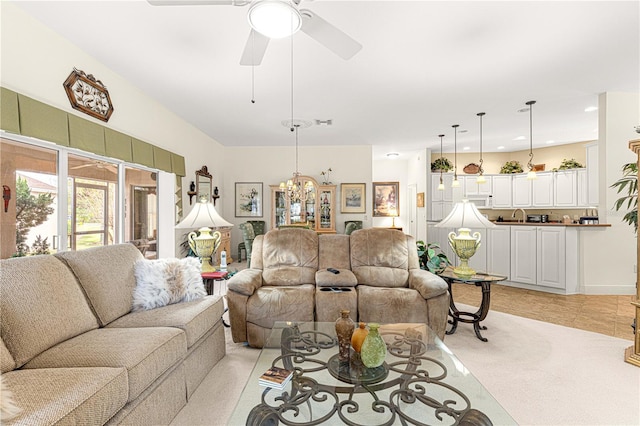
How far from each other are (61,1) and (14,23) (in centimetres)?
42

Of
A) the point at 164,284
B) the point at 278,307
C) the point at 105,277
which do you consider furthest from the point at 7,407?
the point at 278,307

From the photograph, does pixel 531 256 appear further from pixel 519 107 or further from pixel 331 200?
pixel 331 200

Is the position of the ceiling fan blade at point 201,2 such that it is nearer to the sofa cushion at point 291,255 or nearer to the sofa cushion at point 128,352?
the sofa cushion at point 128,352

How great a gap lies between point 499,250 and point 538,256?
585 millimetres

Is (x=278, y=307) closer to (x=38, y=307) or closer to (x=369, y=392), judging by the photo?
(x=369, y=392)

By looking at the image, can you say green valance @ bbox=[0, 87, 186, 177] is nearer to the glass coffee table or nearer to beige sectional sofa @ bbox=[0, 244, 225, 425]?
beige sectional sofa @ bbox=[0, 244, 225, 425]

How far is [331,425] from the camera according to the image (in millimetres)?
1172

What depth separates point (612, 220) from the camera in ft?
13.4

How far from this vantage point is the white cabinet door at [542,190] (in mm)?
6348

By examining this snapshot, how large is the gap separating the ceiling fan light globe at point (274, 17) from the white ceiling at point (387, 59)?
0.80 m

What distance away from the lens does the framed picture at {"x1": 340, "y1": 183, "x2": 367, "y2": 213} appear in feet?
22.6

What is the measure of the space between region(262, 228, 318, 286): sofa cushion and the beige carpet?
0.79 metres

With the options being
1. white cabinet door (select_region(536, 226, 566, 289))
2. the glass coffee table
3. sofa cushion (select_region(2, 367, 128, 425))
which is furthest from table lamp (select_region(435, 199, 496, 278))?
sofa cushion (select_region(2, 367, 128, 425))

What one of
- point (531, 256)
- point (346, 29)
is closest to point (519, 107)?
point (531, 256)
